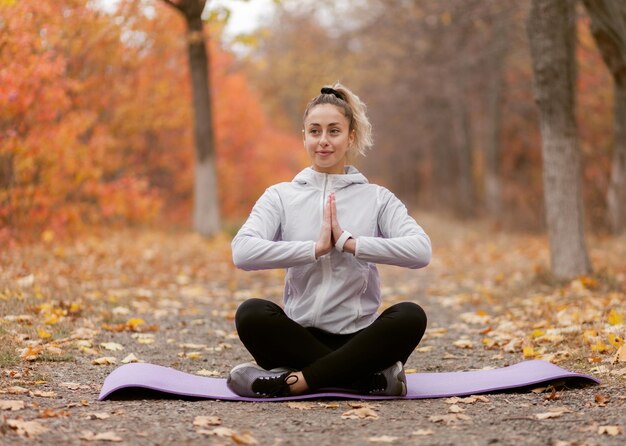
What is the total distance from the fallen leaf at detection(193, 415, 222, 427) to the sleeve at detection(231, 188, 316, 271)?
2.96 ft

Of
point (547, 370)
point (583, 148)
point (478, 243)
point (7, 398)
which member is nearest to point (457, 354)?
point (547, 370)

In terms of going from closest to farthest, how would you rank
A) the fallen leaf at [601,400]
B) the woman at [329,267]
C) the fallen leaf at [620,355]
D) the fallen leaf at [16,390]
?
the fallen leaf at [601,400] → the fallen leaf at [16,390] → the woman at [329,267] → the fallen leaf at [620,355]

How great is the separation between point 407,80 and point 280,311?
21.0m

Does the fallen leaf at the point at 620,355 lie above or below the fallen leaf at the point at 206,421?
above

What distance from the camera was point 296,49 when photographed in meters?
37.3

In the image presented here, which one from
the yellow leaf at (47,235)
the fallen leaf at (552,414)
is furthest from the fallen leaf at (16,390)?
the yellow leaf at (47,235)

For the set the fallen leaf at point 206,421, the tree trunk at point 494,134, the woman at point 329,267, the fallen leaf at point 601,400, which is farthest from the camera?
the tree trunk at point 494,134

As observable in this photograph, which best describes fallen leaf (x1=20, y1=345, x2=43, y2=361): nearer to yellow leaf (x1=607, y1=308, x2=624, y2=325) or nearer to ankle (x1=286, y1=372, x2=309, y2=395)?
ankle (x1=286, y1=372, x2=309, y2=395)

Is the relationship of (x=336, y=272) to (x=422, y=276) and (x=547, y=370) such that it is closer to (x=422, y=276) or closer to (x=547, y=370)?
(x=547, y=370)

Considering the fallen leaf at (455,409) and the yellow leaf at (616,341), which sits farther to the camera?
the yellow leaf at (616,341)

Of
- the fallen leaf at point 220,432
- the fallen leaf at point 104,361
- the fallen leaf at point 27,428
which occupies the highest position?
the fallen leaf at point 104,361

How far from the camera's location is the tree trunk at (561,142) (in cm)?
918

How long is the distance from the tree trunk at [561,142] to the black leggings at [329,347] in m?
5.21

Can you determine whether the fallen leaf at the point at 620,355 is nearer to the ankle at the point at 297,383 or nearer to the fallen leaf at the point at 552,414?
the fallen leaf at the point at 552,414
